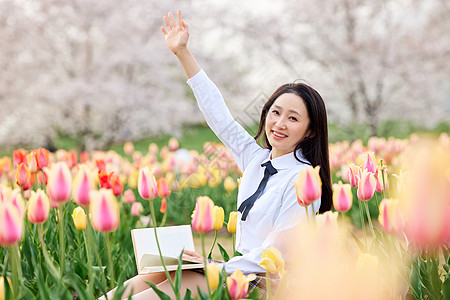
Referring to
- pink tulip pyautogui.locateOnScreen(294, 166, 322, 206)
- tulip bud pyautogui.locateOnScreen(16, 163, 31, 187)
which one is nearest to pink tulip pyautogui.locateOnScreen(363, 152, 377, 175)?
pink tulip pyautogui.locateOnScreen(294, 166, 322, 206)

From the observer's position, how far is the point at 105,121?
427 inches

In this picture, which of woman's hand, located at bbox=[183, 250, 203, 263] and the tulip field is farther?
woman's hand, located at bbox=[183, 250, 203, 263]

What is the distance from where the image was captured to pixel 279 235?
72.0 inches

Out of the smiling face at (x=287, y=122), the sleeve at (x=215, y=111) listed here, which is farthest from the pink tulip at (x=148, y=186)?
the sleeve at (x=215, y=111)

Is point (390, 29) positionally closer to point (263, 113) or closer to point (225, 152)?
point (225, 152)

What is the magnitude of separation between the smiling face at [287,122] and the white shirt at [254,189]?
0.24 feet

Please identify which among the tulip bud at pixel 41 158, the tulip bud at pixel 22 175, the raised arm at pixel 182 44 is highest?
the raised arm at pixel 182 44

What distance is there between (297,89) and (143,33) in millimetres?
9593

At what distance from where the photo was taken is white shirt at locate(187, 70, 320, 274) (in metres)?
1.83

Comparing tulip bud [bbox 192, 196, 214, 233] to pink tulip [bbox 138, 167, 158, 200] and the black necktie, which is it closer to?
pink tulip [bbox 138, 167, 158, 200]

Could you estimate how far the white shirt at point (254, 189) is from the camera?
1.83 metres

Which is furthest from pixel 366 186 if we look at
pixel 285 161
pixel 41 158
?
pixel 41 158

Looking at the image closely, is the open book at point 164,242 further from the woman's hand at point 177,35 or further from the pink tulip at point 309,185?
the woman's hand at point 177,35

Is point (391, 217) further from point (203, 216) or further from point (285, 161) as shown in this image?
point (285, 161)
